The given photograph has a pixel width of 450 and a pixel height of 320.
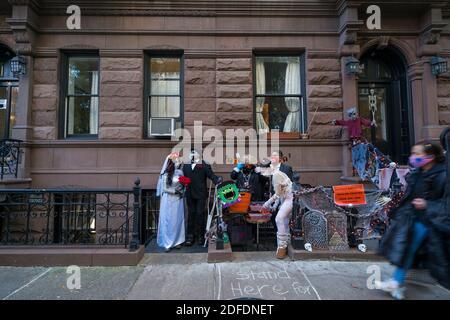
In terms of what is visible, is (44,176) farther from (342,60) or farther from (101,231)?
(342,60)

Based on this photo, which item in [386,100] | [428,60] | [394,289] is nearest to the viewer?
[394,289]

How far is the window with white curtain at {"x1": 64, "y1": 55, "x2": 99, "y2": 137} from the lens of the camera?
29.7 feet

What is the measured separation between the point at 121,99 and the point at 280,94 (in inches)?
186

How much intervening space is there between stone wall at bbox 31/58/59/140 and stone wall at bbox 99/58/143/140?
137 cm

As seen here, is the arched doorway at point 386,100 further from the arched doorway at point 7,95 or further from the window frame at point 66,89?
the arched doorway at point 7,95

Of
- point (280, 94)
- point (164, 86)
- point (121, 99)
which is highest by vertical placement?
point (164, 86)

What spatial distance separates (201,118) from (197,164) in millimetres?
2226

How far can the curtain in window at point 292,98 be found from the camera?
30.0ft

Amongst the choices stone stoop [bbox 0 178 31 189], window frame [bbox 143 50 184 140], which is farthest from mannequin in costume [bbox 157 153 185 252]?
stone stoop [bbox 0 178 31 189]

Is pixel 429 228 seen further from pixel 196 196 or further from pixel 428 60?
pixel 428 60

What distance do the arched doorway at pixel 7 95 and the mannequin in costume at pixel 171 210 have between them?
598 centimetres

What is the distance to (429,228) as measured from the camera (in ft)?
12.9

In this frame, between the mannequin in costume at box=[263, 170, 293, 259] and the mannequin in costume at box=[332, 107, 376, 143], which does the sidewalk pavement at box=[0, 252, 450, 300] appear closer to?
the mannequin in costume at box=[263, 170, 293, 259]

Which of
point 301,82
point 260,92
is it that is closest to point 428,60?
point 301,82
